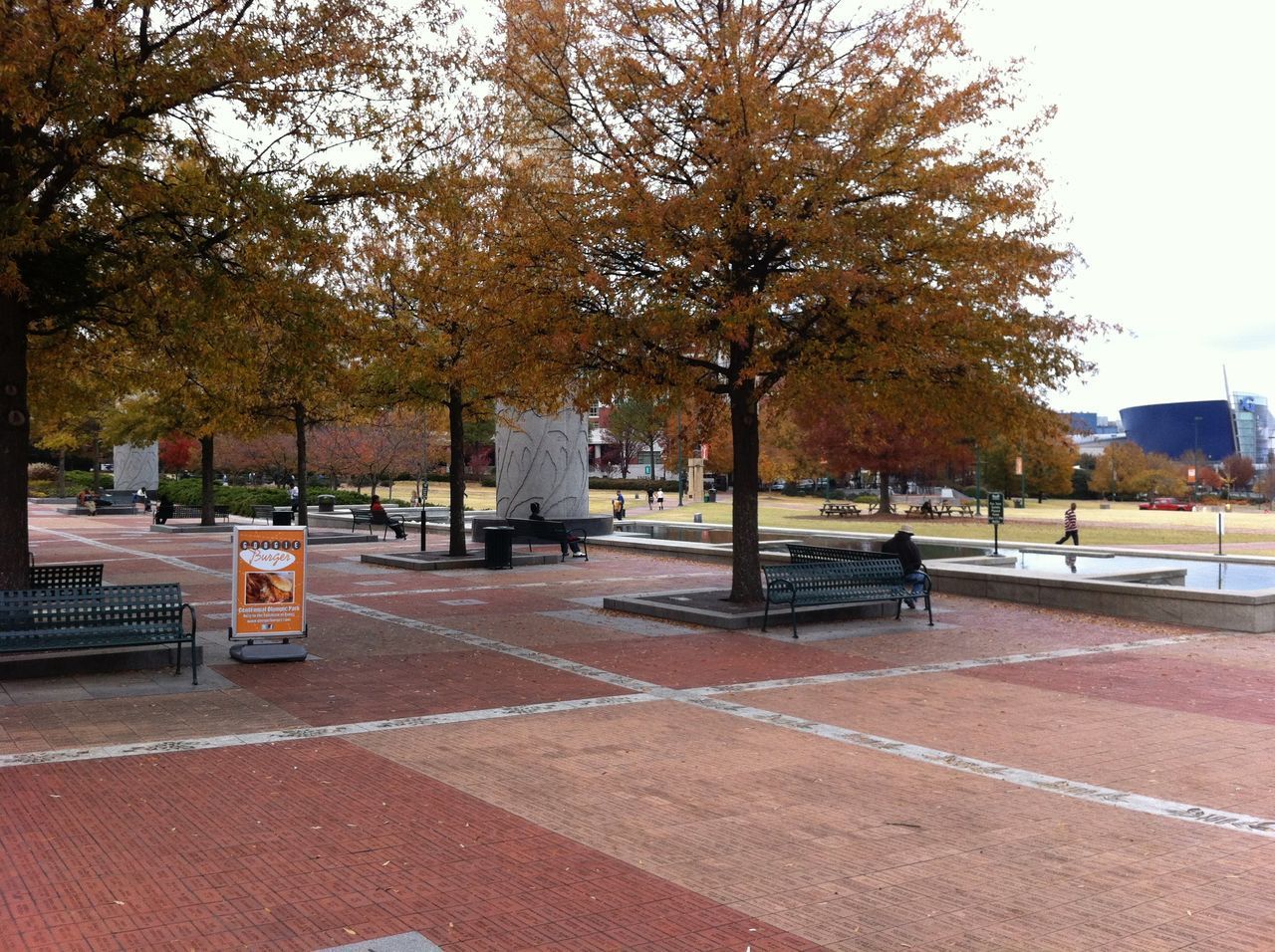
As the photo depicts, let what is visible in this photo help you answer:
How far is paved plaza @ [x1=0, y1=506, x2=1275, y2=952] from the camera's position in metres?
5.20

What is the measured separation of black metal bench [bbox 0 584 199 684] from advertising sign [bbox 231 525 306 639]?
0.74 metres

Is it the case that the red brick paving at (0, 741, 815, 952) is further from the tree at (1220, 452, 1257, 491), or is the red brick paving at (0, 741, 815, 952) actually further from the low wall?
the tree at (1220, 452, 1257, 491)

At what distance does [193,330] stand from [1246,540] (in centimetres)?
3469

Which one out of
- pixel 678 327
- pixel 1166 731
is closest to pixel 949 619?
pixel 678 327

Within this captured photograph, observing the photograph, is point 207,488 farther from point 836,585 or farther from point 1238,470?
point 1238,470

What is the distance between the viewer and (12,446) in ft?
39.7

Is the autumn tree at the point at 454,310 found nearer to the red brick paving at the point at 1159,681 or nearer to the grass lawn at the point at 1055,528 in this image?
the red brick paving at the point at 1159,681

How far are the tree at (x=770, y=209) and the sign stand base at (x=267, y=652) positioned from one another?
17.6ft

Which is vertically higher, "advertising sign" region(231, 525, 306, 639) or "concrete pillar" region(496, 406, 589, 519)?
"concrete pillar" region(496, 406, 589, 519)

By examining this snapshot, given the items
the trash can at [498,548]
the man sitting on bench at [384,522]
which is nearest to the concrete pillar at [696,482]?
the man sitting on bench at [384,522]

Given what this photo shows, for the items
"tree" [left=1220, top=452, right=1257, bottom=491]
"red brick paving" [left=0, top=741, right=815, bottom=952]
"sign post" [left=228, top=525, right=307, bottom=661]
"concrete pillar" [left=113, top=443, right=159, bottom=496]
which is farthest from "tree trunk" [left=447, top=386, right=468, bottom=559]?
"tree" [left=1220, top=452, right=1257, bottom=491]

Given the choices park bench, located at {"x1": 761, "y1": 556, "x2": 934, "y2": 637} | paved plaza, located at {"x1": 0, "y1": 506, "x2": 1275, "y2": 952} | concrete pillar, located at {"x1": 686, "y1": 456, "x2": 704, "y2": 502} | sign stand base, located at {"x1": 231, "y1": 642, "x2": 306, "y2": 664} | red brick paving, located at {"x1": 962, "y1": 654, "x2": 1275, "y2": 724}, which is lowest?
red brick paving, located at {"x1": 962, "y1": 654, "x2": 1275, "y2": 724}

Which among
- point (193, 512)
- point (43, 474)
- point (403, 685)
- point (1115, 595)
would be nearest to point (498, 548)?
point (1115, 595)

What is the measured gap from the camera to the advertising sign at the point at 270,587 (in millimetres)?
11867
